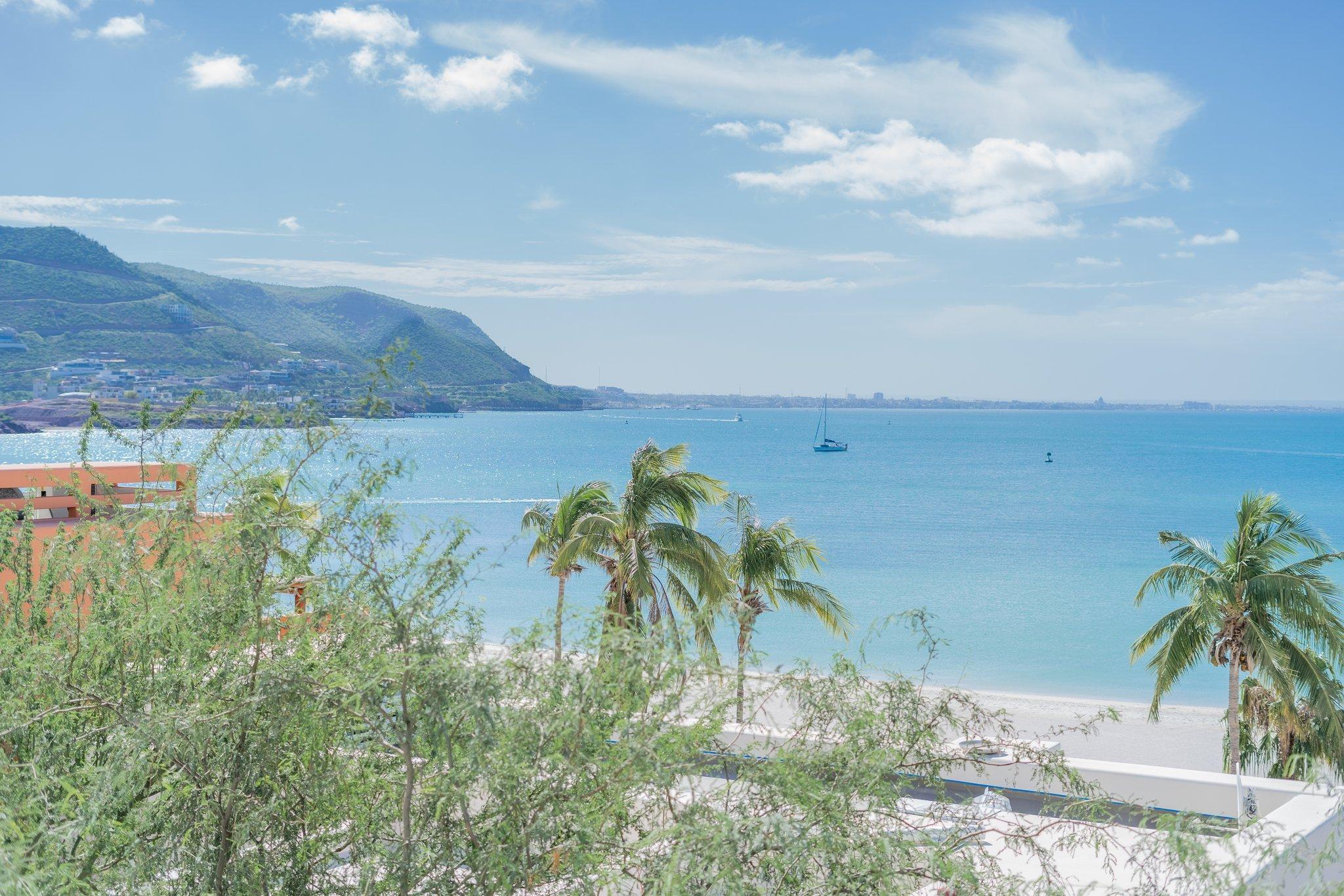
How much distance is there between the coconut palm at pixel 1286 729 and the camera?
13836mm

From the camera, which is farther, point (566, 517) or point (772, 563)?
point (772, 563)

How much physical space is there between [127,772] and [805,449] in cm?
12675

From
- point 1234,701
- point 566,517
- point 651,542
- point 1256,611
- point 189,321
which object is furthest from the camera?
point 189,321

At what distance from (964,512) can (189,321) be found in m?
59.1

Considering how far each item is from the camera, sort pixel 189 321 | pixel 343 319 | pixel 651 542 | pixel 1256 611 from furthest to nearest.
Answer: pixel 343 319, pixel 189 321, pixel 651 542, pixel 1256 611

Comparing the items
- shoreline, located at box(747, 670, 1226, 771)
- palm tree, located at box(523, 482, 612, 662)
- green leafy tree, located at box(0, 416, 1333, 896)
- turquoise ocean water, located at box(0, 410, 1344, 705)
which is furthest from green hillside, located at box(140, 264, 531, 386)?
green leafy tree, located at box(0, 416, 1333, 896)

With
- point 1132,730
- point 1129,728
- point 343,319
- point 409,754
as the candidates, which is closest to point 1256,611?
point 1132,730

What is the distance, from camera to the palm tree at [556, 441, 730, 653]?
14.4 metres

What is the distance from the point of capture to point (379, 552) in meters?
5.86

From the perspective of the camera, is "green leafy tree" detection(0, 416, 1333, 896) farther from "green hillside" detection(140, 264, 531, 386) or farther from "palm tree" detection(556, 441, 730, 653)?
"green hillside" detection(140, 264, 531, 386)

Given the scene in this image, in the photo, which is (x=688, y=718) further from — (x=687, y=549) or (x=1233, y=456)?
(x=1233, y=456)

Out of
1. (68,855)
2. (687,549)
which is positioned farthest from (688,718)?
(687,549)

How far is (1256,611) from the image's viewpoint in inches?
559

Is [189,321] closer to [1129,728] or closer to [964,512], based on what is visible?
[964,512]
